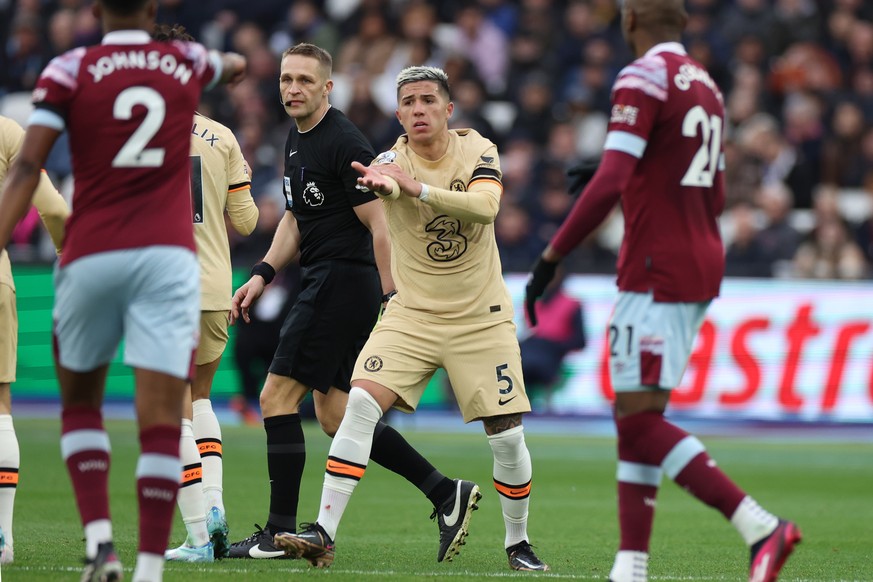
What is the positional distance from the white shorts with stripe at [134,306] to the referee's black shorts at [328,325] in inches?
95.1

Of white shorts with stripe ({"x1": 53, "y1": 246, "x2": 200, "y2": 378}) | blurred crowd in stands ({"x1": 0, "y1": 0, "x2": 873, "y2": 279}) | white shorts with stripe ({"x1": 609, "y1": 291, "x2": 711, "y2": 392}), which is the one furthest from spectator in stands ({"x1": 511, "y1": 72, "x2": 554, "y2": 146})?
white shorts with stripe ({"x1": 53, "y1": 246, "x2": 200, "y2": 378})

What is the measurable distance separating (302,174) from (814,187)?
12.8 meters

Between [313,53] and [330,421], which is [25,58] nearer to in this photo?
[313,53]

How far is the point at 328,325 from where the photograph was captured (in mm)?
7891

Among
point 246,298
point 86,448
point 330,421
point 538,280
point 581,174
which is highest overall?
point 581,174

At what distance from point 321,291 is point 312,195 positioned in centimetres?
54

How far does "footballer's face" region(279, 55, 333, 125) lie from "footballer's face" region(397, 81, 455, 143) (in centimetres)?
64

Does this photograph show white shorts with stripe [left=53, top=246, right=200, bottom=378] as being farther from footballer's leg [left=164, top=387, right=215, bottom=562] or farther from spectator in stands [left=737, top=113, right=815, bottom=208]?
spectator in stands [left=737, top=113, right=815, bottom=208]

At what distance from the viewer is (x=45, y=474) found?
1199 centimetres

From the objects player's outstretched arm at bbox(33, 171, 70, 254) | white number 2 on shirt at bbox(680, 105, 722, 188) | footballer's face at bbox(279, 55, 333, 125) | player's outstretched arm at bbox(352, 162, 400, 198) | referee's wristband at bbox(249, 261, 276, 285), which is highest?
footballer's face at bbox(279, 55, 333, 125)

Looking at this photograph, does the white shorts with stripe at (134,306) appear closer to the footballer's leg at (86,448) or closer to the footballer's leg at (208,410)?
the footballer's leg at (86,448)

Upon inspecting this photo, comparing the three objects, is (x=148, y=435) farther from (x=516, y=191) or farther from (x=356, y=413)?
(x=516, y=191)

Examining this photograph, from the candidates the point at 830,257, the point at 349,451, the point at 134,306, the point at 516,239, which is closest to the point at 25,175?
the point at 134,306

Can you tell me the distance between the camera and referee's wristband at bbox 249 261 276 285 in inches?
317
